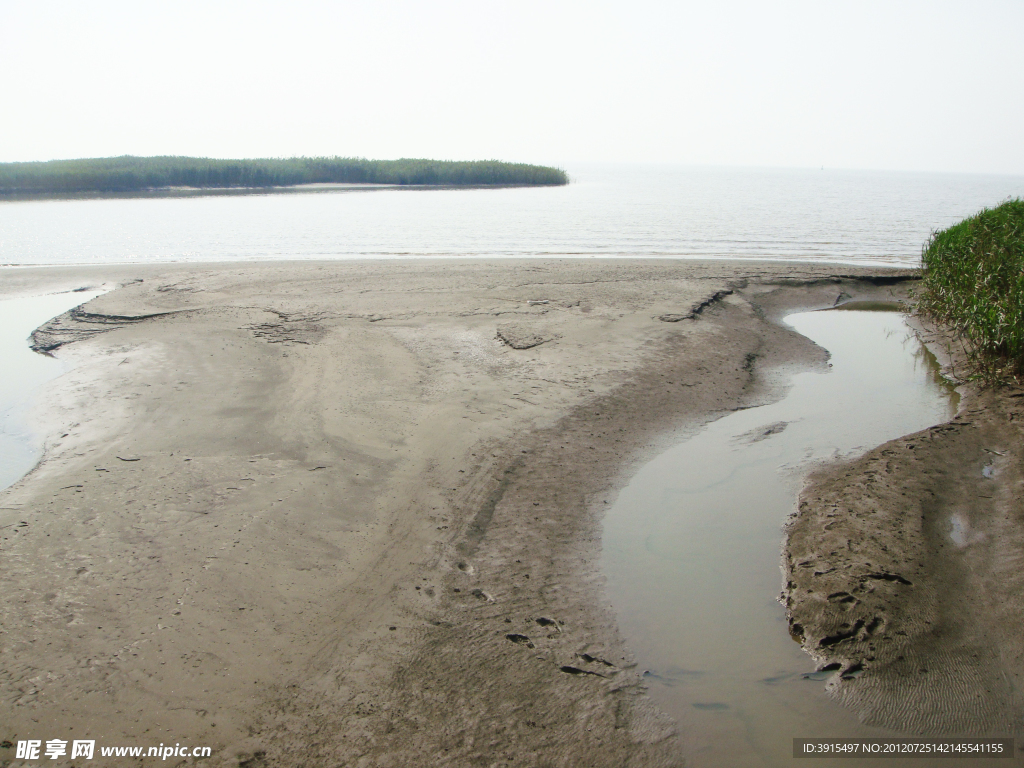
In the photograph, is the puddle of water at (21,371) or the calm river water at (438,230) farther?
the calm river water at (438,230)

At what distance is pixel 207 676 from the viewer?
136 inches

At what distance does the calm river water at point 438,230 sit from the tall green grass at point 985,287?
814 centimetres

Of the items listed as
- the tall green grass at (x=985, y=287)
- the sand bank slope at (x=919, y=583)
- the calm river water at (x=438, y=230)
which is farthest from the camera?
the calm river water at (x=438, y=230)

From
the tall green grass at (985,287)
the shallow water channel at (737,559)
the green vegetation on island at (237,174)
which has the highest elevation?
the green vegetation on island at (237,174)

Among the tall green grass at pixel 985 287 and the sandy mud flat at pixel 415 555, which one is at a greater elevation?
the tall green grass at pixel 985 287

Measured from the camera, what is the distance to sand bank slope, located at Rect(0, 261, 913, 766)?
3234 mm

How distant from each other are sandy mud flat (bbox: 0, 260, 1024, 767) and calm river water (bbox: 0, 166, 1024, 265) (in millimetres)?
13890

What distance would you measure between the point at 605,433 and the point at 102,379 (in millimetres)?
6426

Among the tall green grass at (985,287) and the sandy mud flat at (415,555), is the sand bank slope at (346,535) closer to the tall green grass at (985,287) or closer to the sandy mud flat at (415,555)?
the sandy mud flat at (415,555)

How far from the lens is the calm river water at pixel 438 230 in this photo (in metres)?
22.1

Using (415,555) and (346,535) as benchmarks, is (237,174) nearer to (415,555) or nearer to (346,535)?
(346,535)

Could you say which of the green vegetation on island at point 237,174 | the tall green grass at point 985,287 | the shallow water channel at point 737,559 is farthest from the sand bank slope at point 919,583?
the green vegetation on island at point 237,174

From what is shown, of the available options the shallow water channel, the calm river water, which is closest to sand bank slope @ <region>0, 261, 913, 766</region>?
the shallow water channel

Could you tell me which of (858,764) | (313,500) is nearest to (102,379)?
(313,500)
